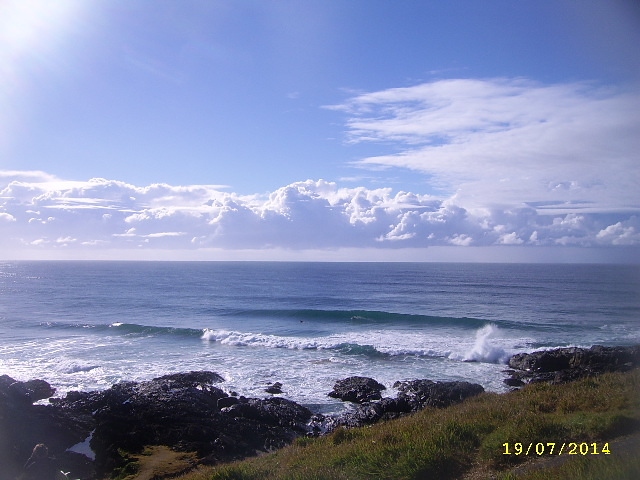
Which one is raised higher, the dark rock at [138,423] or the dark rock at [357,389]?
the dark rock at [357,389]

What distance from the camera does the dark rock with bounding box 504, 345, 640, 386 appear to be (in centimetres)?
2283

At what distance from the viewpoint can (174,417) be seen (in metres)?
17.5

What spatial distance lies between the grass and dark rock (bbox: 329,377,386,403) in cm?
861

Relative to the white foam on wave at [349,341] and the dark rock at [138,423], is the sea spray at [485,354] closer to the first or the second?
the white foam on wave at [349,341]

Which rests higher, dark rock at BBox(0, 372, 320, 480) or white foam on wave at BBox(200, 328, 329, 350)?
dark rock at BBox(0, 372, 320, 480)

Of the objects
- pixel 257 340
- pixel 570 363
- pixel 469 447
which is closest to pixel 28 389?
pixel 257 340

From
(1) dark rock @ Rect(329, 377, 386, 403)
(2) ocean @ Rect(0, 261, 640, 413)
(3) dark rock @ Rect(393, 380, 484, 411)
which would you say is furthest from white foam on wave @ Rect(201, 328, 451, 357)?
(3) dark rock @ Rect(393, 380, 484, 411)

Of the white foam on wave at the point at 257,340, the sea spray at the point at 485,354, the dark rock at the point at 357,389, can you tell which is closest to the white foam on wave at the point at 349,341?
the white foam on wave at the point at 257,340

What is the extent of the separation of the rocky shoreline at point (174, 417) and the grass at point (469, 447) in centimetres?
590

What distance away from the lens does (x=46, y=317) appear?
147 feet

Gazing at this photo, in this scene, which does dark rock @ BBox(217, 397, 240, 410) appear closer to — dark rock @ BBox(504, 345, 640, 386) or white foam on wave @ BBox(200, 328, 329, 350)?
white foam on wave @ BBox(200, 328, 329, 350)

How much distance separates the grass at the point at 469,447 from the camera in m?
7.38

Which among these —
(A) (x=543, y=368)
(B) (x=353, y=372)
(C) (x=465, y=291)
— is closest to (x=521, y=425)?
(B) (x=353, y=372)
